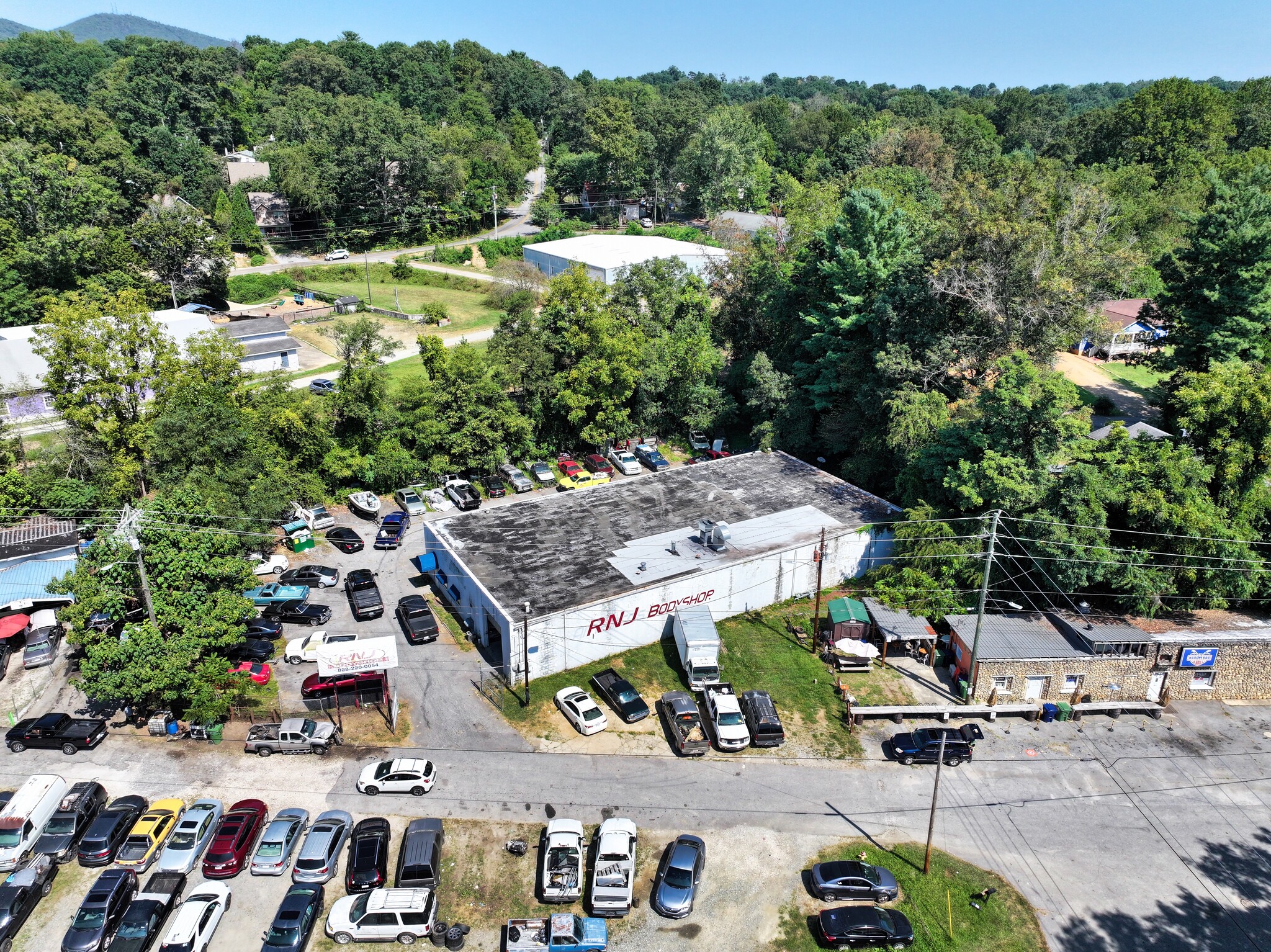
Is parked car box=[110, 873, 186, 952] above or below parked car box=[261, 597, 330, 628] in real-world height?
below

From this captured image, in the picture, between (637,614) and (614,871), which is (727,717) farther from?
(614,871)

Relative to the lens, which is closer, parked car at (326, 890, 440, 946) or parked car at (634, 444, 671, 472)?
parked car at (326, 890, 440, 946)

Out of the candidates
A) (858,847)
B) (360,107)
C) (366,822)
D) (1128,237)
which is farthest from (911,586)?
(360,107)

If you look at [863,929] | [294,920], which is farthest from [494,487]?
[863,929]

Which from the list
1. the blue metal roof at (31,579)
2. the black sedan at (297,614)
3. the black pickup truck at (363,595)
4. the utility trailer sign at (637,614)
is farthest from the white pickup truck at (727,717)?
the blue metal roof at (31,579)

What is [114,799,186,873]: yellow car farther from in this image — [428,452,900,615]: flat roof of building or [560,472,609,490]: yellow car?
[560,472,609,490]: yellow car

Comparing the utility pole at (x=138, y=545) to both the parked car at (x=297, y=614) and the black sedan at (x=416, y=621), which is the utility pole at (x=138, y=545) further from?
the black sedan at (x=416, y=621)

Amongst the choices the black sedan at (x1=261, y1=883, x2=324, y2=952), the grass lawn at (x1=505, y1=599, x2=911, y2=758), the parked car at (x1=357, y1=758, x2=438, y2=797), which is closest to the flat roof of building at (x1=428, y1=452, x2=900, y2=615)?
the grass lawn at (x1=505, y1=599, x2=911, y2=758)
